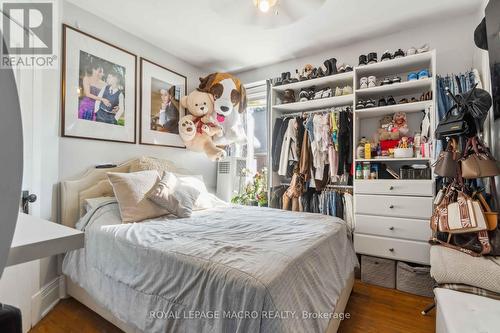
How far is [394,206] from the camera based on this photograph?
228cm

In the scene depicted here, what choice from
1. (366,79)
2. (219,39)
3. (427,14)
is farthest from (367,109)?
(219,39)

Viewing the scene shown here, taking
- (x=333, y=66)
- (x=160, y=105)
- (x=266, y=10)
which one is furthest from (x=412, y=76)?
(x=160, y=105)

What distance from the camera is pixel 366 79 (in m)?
2.54

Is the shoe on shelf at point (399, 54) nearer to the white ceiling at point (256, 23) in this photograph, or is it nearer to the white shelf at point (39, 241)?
the white ceiling at point (256, 23)

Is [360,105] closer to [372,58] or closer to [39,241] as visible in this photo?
[372,58]

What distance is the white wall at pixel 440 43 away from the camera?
2.32m

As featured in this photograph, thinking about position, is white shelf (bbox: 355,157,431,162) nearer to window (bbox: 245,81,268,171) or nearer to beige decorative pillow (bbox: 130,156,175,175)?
window (bbox: 245,81,268,171)

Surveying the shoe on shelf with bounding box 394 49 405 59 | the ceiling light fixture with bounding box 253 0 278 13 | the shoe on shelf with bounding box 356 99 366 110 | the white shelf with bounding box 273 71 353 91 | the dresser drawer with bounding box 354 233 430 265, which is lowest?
the dresser drawer with bounding box 354 233 430 265

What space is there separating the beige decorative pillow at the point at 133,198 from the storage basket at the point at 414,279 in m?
2.14

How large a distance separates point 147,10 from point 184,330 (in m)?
2.49

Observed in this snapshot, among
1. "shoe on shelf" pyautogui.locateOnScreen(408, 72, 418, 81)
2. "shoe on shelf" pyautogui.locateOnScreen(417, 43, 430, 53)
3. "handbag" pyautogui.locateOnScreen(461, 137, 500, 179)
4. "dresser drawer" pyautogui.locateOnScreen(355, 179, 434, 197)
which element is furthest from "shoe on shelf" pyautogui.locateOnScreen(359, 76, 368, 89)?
"handbag" pyautogui.locateOnScreen(461, 137, 500, 179)

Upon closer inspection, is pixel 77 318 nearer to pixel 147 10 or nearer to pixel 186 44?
pixel 147 10

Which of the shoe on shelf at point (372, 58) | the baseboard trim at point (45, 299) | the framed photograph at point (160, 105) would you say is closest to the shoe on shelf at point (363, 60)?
the shoe on shelf at point (372, 58)

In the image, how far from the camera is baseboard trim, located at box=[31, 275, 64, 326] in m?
1.73
